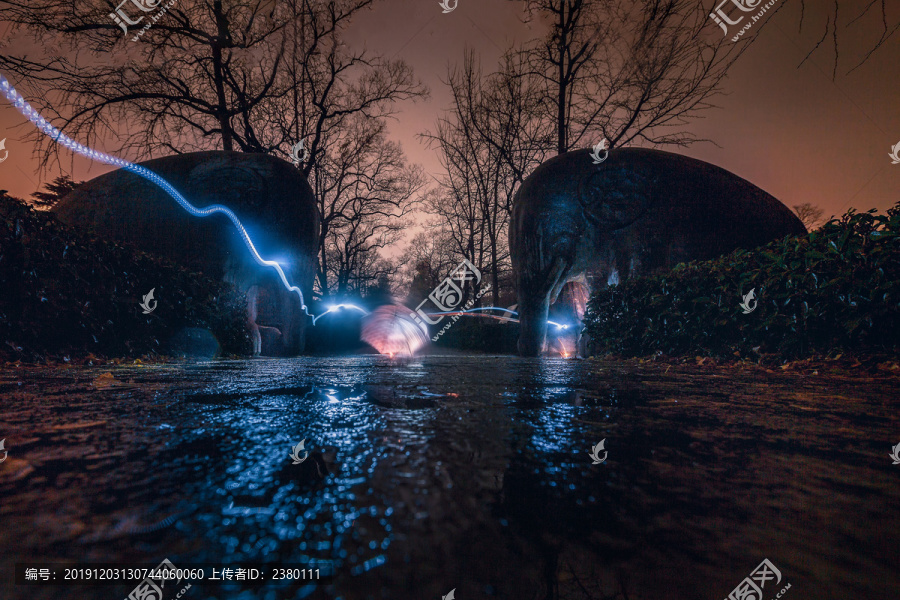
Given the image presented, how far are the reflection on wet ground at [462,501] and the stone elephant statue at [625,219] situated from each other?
6331 mm

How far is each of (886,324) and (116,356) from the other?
25.9 ft

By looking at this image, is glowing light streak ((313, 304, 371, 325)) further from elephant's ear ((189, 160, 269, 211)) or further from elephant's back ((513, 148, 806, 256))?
elephant's back ((513, 148, 806, 256))

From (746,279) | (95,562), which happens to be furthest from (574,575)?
(746,279)

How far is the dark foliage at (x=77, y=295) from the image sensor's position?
3.95m

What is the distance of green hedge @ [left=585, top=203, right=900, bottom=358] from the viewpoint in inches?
135

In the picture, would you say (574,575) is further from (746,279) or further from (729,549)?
(746,279)

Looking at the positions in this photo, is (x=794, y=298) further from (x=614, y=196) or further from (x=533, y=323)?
(x=533, y=323)

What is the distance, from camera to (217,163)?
27.2 ft

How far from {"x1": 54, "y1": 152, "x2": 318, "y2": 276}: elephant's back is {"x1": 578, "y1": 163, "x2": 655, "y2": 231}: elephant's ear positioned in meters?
6.40

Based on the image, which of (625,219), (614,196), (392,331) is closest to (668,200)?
(625,219)

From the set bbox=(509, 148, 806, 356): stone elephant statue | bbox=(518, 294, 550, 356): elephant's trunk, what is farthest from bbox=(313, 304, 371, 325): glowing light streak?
bbox=(509, 148, 806, 356): stone elephant statue

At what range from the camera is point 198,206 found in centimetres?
785

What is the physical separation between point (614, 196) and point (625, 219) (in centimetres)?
49

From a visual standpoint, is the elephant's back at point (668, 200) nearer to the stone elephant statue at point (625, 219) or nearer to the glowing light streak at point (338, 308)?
the stone elephant statue at point (625, 219)
